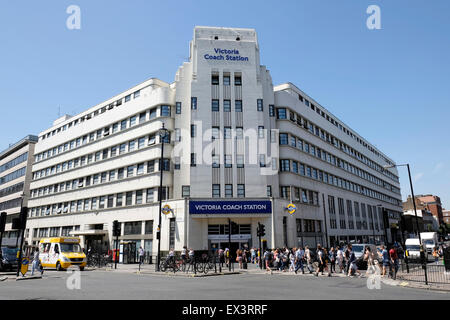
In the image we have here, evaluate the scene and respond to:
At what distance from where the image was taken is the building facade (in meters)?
61.6

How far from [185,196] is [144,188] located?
701 centimetres

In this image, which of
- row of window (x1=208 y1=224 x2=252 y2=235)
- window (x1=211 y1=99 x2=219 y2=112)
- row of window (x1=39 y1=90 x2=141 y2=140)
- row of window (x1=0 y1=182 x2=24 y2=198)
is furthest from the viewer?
row of window (x1=0 y1=182 x2=24 y2=198)

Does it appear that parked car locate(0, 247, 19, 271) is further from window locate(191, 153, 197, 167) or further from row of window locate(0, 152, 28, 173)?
row of window locate(0, 152, 28, 173)

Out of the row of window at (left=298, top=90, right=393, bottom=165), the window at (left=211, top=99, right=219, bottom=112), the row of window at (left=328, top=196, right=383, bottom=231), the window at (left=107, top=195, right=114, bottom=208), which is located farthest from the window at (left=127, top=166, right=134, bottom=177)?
the row of window at (left=328, top=196, right=383, bottom=231)

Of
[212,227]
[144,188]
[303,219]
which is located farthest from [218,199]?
[303,219]

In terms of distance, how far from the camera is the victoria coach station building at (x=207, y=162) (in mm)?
33094

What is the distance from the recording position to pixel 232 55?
3709 cm

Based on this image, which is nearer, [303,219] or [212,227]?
[212,227]

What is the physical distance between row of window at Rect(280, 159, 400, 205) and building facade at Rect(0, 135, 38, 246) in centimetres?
4673

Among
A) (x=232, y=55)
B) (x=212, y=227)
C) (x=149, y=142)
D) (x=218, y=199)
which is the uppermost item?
(x=232, y=55)

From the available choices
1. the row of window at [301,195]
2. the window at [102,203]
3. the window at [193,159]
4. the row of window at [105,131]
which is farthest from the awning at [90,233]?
the row of window at [301,195]

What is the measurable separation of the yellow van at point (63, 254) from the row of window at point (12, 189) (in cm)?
4343

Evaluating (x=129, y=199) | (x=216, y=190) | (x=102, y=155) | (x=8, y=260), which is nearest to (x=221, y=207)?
(x=216, y=190)
